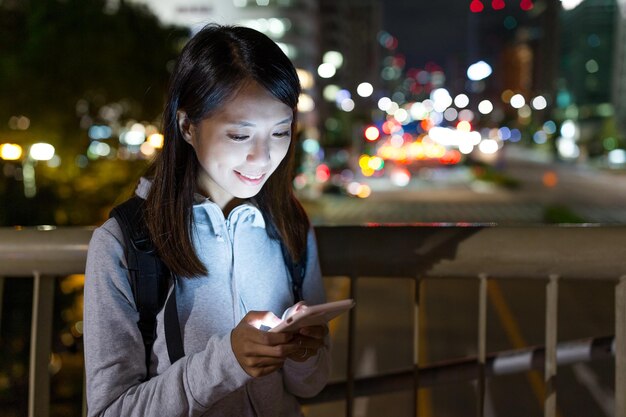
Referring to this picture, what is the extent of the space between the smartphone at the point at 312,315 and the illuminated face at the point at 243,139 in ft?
1.58

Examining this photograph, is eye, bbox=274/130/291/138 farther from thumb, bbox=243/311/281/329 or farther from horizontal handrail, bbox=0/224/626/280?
horizontal handrail, bbox=0/224/626/280

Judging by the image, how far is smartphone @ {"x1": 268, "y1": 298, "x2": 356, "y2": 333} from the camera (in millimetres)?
1525

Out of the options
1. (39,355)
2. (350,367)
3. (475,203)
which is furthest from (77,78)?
(475,203)

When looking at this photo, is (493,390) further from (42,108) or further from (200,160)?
(42,108)

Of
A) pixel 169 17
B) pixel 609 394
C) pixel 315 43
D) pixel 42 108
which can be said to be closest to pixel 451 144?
pixel 315 43

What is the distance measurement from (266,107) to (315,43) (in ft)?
353

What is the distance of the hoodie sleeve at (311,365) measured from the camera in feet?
6.76

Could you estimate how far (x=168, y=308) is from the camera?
1875 millimetres

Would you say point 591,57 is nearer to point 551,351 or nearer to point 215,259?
point 551,351

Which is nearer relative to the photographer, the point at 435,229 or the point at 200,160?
the point at 200,160

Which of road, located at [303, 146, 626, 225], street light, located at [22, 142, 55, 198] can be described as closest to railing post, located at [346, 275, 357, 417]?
street light, located at [22, 142, 55, 198]

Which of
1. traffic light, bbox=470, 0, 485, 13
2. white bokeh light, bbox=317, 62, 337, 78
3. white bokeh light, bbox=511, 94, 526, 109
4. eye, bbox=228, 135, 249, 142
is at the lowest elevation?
eye, bbox=228, 135, 249, 142

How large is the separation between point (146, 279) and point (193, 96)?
1.56ft

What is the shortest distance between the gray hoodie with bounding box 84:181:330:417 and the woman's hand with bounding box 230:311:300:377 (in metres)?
0.03
